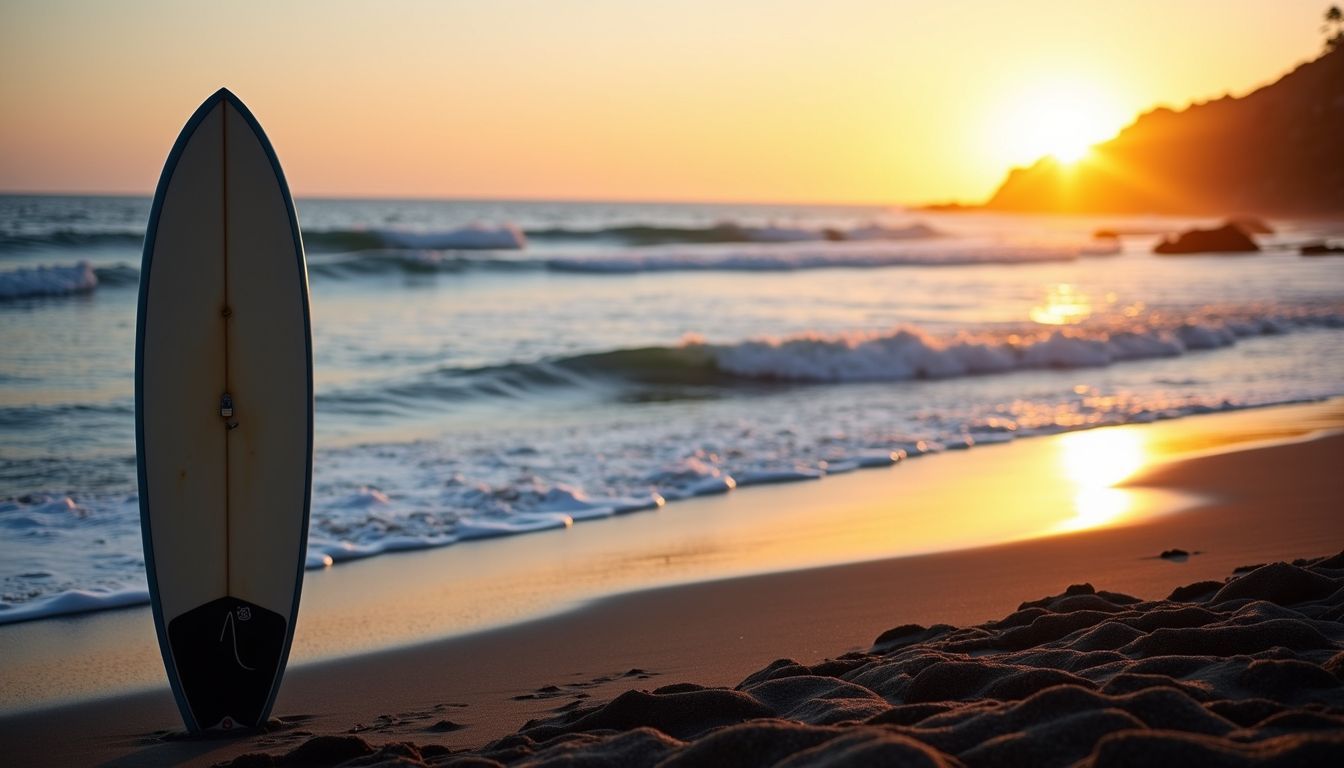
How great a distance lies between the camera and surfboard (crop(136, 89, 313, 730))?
3561 mm

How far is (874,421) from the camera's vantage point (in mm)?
9789

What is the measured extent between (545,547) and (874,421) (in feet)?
14.9

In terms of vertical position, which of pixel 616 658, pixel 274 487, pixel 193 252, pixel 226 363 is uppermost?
pixel 193 252

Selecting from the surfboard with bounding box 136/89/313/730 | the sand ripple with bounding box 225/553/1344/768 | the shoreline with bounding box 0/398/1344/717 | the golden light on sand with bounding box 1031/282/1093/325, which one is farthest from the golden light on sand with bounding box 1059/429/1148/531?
the golden light on sand with bounding box 1031/282/1093/325

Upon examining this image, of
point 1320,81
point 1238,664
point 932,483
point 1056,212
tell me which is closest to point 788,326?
A: point 932,483

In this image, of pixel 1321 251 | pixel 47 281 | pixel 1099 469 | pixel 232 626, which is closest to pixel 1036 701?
pixel 232 626

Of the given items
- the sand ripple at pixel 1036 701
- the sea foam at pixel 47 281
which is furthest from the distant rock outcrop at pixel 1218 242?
the sand ripple at pixel 1036 701

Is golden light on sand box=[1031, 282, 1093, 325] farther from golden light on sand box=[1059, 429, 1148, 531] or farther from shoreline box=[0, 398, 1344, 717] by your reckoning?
shoreline box=[0, 398, 1344, 717]

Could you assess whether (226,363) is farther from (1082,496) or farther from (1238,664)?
(1082,496)

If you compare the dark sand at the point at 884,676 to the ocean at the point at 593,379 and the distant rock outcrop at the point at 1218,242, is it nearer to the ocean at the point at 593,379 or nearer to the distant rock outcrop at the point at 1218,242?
the ocean at the point at 593,379

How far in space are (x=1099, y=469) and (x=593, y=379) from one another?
6.15 m

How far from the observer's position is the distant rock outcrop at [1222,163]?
80312 millimetres

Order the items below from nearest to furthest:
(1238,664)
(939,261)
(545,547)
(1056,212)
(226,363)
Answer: (1238,664) → (226,363) → (545,547) → (939,261) → (1056,212)

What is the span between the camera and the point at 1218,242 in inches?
1567
